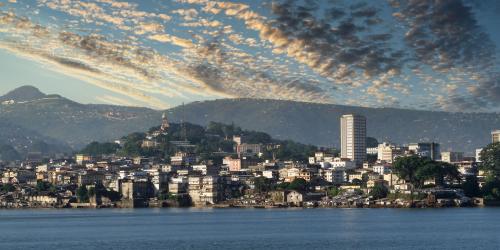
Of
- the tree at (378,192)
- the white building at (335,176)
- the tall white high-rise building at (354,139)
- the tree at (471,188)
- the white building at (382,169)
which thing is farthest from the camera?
the tall white high-rise building at (354,139)

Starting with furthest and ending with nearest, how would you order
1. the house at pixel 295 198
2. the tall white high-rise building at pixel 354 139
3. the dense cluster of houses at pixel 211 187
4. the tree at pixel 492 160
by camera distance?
the tall white high-rise building at pixel 354 139, the tree at pixel 492 160, the dense cluster of houses at pixel 211 187, the house at pixel 295 198

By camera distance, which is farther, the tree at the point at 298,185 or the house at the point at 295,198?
the tree at the point at 298,185

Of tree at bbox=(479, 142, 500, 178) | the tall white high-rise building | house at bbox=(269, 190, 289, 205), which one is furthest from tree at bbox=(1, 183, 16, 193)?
the tall white high-rise building

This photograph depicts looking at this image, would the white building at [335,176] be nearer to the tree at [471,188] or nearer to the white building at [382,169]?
the white building at [382,169]

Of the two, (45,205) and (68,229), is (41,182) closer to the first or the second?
(45,205)

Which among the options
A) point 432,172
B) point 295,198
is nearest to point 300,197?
point 295,198

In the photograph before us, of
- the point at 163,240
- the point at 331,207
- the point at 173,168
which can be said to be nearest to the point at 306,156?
the point at 173,168

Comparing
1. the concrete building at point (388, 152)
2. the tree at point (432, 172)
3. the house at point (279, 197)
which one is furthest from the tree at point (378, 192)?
the concrete building at point (388, 152)
